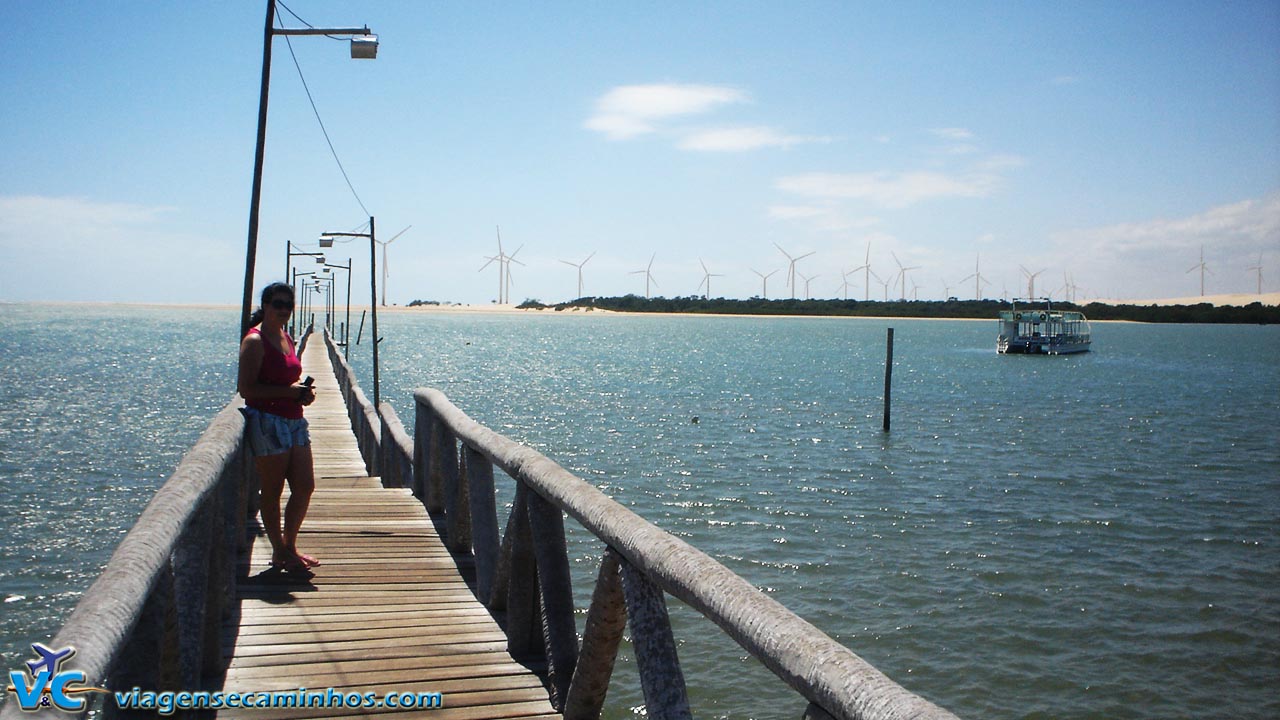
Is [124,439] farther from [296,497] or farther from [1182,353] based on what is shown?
[1182,353]

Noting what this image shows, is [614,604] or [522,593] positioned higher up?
[614,604]

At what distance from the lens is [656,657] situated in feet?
9.66

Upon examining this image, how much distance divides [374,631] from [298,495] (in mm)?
1295

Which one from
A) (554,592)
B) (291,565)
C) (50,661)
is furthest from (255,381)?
(50,661)

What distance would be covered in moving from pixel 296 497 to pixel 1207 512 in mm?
19437

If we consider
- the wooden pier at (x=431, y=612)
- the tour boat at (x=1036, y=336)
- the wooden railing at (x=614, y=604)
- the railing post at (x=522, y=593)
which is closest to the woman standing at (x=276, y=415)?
the wooden pier at (x=431, y=612)

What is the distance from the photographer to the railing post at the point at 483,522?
17.5 ft

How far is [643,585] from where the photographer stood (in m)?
3.10

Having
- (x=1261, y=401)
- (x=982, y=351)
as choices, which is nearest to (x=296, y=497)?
(x=1261, y=401)

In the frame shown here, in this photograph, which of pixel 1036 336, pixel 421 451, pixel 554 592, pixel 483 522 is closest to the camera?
pixel 554 592

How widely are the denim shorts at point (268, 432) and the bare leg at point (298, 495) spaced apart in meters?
0.09

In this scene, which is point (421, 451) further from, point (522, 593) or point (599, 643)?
point (599, 643)

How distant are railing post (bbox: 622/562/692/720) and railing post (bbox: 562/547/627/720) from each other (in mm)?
294

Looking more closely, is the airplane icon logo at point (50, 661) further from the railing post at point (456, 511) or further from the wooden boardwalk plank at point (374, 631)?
the railing post at point (456, 511)
